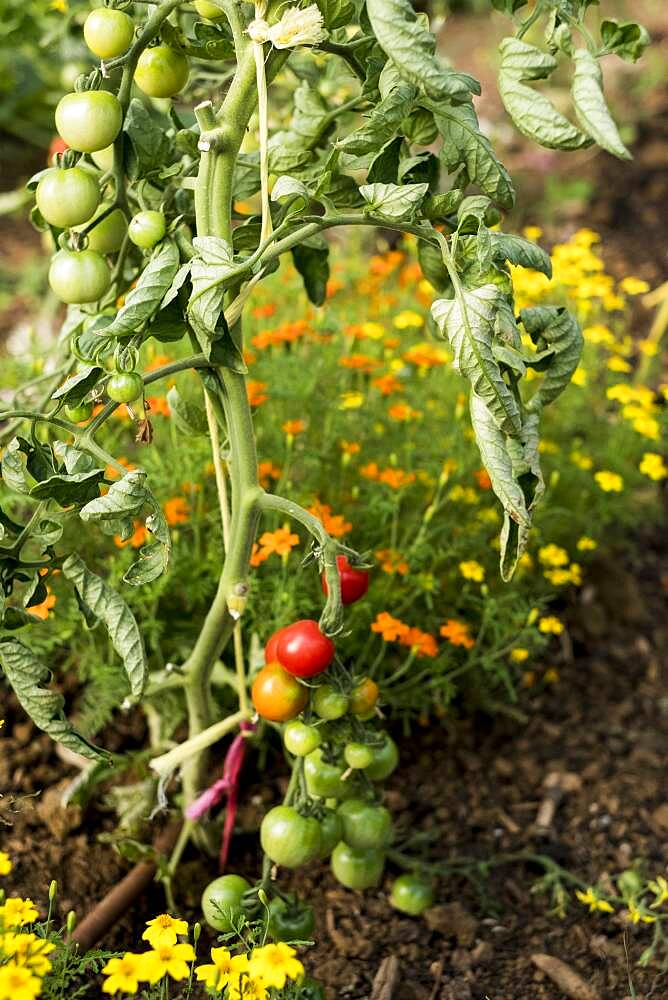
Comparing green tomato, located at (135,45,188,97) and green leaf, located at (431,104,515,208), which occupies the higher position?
green tomato, located at (135,45,188,97)

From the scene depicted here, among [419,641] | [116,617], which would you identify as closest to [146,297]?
[116,617]

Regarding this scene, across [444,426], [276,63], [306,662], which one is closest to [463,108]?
[276,63]

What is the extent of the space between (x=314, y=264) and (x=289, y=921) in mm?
912

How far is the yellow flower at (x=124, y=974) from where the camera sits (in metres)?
1.11

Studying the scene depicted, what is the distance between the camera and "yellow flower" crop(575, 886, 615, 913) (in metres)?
1.63

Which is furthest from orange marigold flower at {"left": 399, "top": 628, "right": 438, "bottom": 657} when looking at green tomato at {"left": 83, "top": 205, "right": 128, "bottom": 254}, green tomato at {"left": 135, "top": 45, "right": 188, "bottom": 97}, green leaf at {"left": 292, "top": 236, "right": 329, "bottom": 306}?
green tomato at {"left": 135, "top": 45, "right": 188, "bottom": 97}

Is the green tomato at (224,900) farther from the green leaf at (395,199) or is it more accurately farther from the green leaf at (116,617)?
the green leaf at (395,199)

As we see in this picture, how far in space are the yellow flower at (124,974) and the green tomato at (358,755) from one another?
1.20ft

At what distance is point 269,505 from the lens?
Answer: 4.29ft

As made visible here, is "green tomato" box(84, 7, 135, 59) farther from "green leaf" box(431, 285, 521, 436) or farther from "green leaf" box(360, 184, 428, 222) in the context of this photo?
"green leaf" box(431, 285, 521, 436)

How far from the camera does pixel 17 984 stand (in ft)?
3.39

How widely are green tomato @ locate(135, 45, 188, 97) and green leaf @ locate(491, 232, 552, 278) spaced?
418 millimetres

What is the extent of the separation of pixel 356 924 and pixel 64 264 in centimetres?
109

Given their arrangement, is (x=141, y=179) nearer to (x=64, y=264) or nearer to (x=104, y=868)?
(x=64, y=264)
